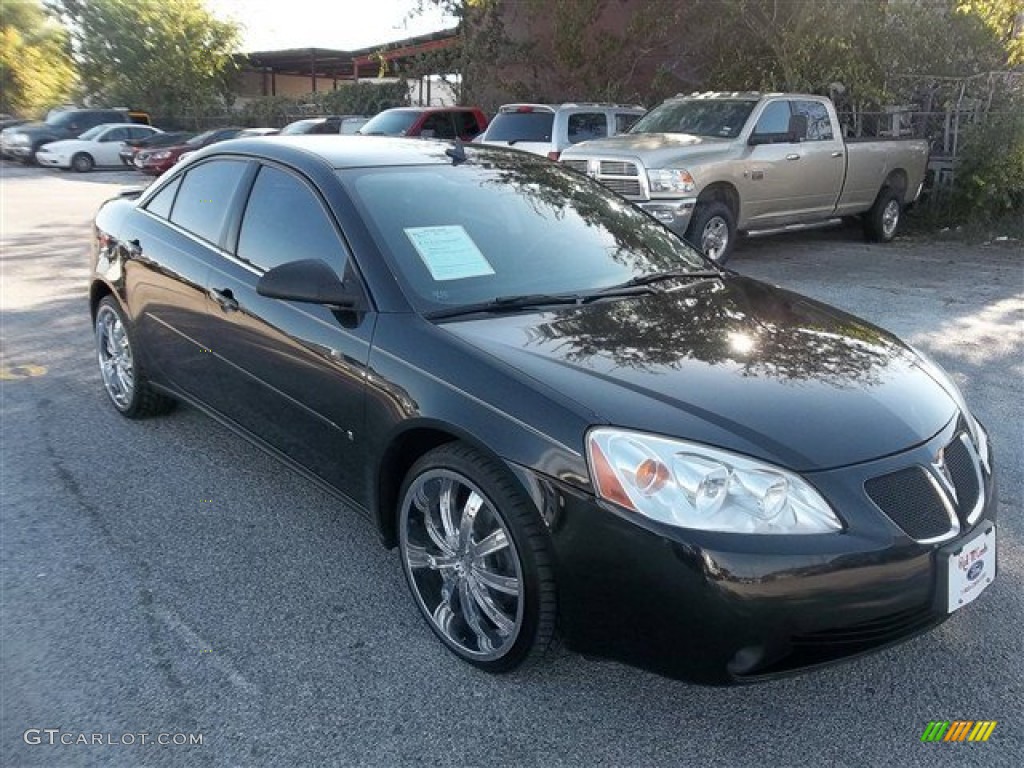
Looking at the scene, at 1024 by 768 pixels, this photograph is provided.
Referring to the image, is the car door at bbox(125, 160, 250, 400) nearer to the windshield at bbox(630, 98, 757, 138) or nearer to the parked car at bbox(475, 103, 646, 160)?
the windshield at bbox(630, 98, 757, 138)

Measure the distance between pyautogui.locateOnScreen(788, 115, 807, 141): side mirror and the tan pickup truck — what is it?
1 cm

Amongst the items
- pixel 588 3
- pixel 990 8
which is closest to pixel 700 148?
pixel 990 8

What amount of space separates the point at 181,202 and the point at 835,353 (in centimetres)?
323

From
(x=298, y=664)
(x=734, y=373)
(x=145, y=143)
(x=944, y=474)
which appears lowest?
(x=298, y=664)

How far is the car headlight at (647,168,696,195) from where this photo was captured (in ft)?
30.7

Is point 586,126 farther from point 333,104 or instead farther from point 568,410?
point 333,104

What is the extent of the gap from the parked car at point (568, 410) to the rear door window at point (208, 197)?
20 millimetres

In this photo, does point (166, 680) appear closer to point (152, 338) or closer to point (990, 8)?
point (152, 338)

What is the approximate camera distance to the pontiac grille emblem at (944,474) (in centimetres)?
260

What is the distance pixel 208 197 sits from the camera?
4258 millimetres

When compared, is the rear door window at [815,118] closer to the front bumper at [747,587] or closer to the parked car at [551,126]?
the parked car at [551,126]

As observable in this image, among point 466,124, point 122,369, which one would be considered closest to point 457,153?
point 122,369

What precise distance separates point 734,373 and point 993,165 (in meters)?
11.6

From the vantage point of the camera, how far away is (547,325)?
121 inches
